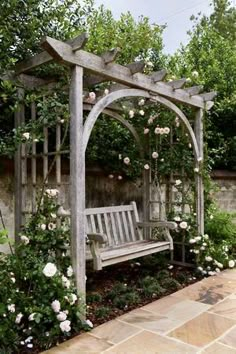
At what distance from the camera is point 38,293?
2463 millimetres

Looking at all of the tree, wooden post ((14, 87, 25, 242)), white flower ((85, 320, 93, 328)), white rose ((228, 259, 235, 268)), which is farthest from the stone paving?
the tree

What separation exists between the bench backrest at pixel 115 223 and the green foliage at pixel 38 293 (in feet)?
3.01

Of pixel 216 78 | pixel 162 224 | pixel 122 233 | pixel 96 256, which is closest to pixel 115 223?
pixel 122 233

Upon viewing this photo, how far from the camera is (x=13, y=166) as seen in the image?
11.1ft

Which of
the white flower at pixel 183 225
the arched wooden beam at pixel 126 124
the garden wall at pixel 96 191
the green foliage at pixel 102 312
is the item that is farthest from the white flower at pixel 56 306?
the arched wooden beam at pixel 126 124

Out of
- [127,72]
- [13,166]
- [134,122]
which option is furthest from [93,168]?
[127,72]

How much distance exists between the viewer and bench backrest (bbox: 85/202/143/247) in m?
3.76

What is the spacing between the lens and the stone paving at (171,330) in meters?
2.29

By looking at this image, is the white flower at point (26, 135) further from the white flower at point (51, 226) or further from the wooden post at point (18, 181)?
the white flower at point (51, 226)

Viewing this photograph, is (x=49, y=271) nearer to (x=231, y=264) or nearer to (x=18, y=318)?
(x=18, y=318)

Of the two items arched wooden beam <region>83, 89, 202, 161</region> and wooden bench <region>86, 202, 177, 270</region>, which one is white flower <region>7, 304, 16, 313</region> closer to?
wooden bench <region>86, 202, 177, 270</region>

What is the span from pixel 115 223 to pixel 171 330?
163cm

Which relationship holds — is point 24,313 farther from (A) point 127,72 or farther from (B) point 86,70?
(A) point 127,72

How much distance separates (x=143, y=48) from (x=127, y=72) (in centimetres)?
290
